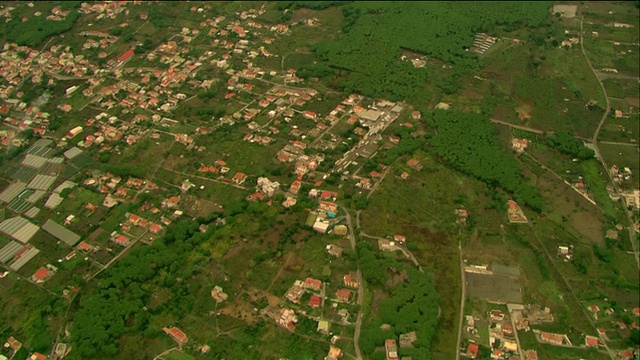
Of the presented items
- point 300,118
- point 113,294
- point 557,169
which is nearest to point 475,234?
point 557,169

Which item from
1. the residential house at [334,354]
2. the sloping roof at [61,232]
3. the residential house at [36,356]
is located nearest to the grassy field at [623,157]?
the residential house at [334,354]

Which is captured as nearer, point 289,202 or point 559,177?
point 289,202

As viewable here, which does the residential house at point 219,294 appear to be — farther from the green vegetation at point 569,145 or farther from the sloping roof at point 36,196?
the green vegetation at point 569,145

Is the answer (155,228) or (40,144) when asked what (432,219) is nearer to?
(155,228)

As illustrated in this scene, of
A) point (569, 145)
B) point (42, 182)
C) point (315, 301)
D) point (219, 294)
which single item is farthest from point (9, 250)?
point (569, 145)

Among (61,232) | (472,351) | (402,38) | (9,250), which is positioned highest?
(402,38)

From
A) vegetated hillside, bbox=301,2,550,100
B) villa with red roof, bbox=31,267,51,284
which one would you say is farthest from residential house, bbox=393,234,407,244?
villa with red roof, bbox=31,267,51,284

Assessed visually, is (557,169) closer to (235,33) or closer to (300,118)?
(300,118)

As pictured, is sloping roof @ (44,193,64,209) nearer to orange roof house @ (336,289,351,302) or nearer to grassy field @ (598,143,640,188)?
orange roof house @ (336,289,351,302)
